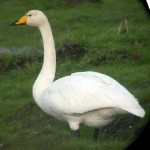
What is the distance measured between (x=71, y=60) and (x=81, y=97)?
271mm

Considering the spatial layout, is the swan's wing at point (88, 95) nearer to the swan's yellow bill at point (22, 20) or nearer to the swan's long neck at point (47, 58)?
the swan's long neck at point (47, 58)

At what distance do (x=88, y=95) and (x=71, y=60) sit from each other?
0.29 metres

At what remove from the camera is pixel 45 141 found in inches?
114

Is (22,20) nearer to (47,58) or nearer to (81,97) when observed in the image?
(47,58)

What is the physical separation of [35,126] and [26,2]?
643mm

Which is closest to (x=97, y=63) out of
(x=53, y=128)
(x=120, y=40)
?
(x=120, y=40)

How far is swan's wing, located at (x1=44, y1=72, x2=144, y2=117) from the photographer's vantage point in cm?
270

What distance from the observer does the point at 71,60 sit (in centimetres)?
303

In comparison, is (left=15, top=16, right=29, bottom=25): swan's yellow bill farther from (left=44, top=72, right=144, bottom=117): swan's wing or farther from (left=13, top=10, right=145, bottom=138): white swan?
(left=44, top=72, right=144, bottom=117): swan's wing

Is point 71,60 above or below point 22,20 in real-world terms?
below

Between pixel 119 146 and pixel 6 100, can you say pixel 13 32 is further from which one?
pixel 119 146

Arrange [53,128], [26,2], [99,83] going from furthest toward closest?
[26,2] < [53,128] < [99,83]

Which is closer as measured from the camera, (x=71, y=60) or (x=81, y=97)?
(x=81, y=97)

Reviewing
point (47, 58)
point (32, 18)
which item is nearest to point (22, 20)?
point (32, 18)
